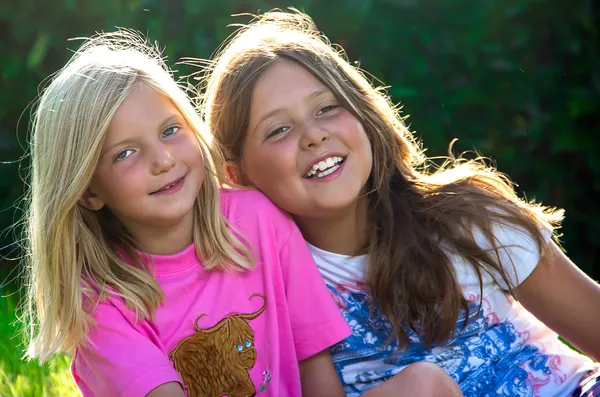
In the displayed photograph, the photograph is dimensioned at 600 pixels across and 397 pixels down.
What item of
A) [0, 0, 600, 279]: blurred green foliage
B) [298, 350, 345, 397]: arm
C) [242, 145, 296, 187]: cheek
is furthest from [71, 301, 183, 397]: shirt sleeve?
[0, 0, 600, 279]: blurred green foliage

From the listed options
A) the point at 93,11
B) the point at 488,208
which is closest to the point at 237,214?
the point at 488,208

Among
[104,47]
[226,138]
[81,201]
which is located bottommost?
[81,201]

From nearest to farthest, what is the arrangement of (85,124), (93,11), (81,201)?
(85,124) → (81,201) → (93,11)

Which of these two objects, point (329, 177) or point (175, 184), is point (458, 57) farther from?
point (175, 184)

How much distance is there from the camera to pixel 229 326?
8.70 ft

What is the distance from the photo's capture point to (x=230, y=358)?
8.68 ft

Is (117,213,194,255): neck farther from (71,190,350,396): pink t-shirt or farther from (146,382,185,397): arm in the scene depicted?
(146,382,185,397): arm

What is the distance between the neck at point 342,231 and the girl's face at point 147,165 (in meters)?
0.47

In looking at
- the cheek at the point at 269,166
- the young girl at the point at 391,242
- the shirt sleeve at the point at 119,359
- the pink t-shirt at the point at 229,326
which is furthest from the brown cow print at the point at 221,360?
the cheek at the point at 269,166

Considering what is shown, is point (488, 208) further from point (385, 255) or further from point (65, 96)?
point (65, 96)

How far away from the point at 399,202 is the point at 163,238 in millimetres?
804

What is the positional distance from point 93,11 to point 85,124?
1.85 meters

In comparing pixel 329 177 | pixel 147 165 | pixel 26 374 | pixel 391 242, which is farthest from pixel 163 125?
pixel 26 374

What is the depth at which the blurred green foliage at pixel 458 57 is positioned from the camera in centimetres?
416
